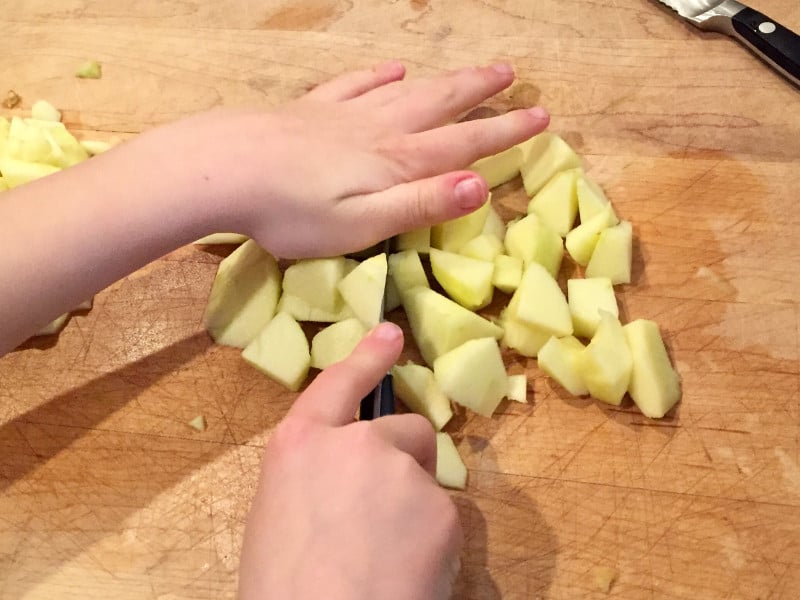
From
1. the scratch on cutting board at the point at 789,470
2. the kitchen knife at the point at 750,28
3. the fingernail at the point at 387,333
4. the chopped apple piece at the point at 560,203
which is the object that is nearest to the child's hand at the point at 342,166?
the chopped apple piece at the point at 560,203

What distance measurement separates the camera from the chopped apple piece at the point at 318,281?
1.23 m

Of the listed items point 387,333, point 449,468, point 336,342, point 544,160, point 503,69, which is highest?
point 503,69

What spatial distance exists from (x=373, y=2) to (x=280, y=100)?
0.31 metres

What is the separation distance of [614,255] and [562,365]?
0.73 feet

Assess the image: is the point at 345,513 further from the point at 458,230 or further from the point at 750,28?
the point at 750,28

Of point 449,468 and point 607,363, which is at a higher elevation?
point 607,363

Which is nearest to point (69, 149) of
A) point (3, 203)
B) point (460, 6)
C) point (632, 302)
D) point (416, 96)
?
point (3, 203)

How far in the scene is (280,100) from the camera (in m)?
1.52

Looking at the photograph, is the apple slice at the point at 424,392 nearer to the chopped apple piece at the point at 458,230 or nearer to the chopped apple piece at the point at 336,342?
the chopped apple piece at the point at 336,342

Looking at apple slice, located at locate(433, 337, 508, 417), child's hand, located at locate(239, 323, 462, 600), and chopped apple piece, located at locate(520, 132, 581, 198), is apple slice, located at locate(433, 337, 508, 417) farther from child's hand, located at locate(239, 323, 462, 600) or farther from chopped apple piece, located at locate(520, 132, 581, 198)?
chopped apple piece, located at locate(520, 132, 581, 198)

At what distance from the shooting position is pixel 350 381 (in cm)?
102

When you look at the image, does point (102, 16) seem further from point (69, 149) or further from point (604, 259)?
point (604, 259)

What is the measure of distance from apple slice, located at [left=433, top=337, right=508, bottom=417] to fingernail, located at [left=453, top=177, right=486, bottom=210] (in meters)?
0.23

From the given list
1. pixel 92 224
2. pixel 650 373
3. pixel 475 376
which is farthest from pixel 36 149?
pixel 650 373
